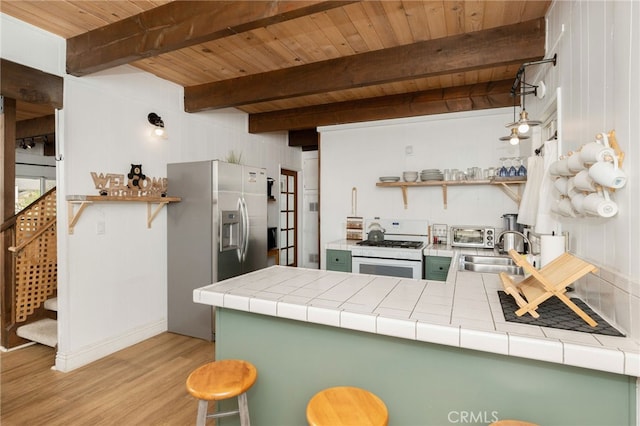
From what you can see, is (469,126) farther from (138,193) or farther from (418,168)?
(138,193)

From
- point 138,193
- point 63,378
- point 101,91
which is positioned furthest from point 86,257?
point 101,91

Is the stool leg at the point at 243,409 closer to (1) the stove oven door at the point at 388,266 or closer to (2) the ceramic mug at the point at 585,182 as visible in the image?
(2) the ceramic mug at the point at 585,182

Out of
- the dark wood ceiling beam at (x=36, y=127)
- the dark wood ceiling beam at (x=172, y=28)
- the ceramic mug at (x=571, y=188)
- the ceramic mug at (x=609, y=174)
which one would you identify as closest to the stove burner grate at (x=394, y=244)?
the ceramic mug at (x=571, y=188)

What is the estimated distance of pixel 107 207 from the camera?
3.02 m

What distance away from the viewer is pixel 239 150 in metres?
4.77

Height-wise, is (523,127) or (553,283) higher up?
(523,127)

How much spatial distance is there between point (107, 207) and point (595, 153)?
11.5 feet

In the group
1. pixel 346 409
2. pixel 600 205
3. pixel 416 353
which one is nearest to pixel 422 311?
pixel 416 353

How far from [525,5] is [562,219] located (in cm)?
148

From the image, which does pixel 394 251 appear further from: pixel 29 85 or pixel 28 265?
pixel 28 265

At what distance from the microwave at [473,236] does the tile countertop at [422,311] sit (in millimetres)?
1839

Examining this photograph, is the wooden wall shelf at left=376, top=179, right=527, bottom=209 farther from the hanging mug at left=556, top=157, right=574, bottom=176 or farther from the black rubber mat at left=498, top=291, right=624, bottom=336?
the black rubber mat at left=498, top=291, right=624, bottom=336

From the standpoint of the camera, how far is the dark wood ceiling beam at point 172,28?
185cm

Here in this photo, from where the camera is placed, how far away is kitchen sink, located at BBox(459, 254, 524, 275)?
304 cm
